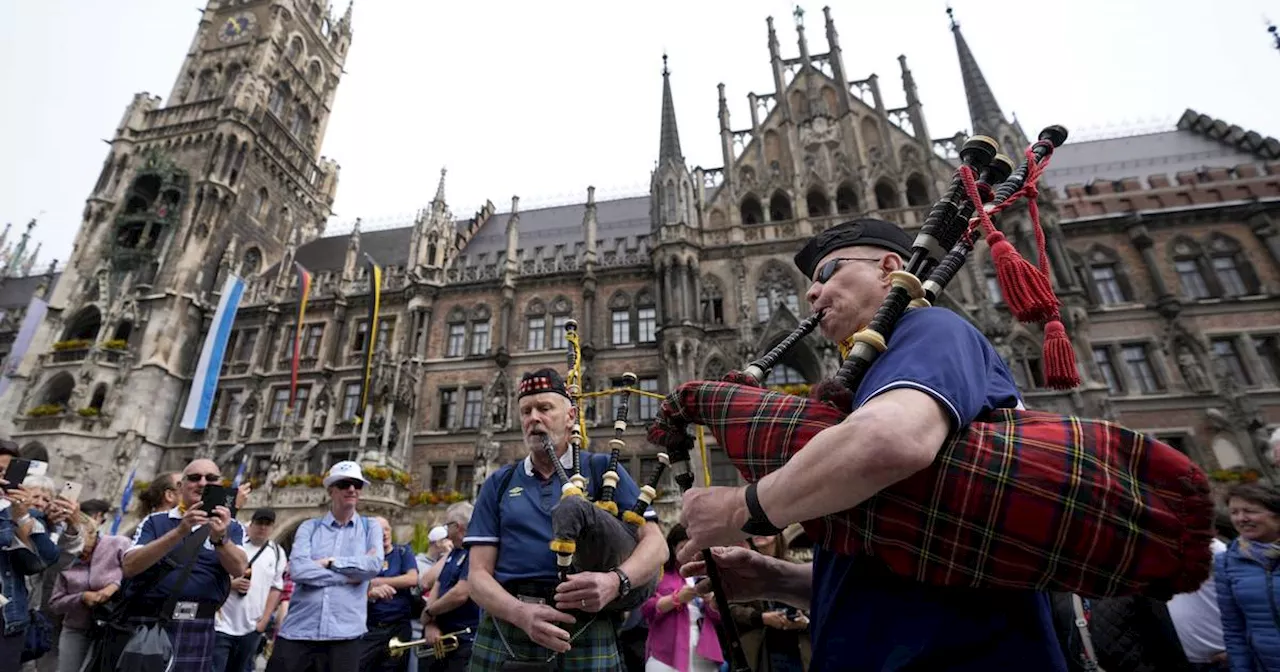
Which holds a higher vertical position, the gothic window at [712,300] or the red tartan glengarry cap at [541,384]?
the gothic window at [712,300]

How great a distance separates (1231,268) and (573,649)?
27011 mm

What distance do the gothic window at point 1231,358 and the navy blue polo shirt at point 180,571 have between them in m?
25.4

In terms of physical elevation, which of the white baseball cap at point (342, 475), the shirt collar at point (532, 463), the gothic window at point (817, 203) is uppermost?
the gothic window at point (817, 203)

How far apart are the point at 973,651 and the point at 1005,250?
1351 millimetres

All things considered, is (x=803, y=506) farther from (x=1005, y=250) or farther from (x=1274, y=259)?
(x=1274, y=259)

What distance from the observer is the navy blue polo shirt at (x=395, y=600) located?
573 cm

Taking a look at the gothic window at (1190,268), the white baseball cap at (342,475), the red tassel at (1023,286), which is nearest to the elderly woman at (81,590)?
the white baseball cap at (342,475)

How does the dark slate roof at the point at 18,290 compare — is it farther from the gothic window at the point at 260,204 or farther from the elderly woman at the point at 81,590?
the elderly woman at the point at 81,590

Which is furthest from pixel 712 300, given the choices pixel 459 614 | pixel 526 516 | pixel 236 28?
pixel 236 28

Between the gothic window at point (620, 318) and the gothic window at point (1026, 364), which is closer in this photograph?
the gothic window at point (1026, 364)

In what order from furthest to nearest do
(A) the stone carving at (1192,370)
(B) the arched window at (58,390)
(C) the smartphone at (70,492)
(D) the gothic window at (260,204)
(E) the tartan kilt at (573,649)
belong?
(D) the gothic window at (260,204) < (B) the arched window at (58,390) < (A) the stone carving at (1192,370) < (C) the smartphone at (70,492) < (E) the tartan kilt at (573,649)

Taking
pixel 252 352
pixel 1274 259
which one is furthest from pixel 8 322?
pixel 1274 259

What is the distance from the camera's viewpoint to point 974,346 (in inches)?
64.2

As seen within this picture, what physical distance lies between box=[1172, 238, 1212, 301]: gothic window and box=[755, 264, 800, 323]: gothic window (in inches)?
513
